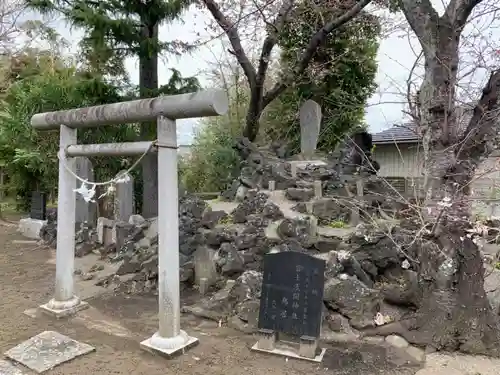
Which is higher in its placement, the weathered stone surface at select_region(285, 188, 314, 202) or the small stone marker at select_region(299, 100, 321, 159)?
the small stone marker at select_region(299, 100, 321, 159)

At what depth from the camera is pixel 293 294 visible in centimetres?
375

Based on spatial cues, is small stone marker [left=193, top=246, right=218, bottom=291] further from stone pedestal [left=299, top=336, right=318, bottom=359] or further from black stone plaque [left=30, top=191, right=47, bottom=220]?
black stone plaque [left=30, top=191, right=47, bottom=220]

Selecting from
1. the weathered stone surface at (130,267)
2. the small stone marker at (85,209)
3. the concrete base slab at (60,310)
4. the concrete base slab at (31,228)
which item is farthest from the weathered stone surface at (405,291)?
the concrete base slab at (31,228)

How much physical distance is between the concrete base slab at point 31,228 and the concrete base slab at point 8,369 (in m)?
6.90

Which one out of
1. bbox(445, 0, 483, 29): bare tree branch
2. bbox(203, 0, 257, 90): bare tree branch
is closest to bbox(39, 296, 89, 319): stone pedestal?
bbox(445, 0, 483, 29): bare tree branch

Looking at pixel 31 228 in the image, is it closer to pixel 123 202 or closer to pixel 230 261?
Answer: pixel 123 202

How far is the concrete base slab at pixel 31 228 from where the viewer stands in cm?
993

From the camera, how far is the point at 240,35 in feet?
32.3

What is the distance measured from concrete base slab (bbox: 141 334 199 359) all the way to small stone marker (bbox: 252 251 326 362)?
61 cm

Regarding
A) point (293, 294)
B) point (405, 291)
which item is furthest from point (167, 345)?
point (405, 291)

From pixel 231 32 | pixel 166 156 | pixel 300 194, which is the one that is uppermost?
pixel 231 32

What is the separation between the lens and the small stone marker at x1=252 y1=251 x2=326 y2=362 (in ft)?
11.9

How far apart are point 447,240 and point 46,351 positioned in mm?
3816

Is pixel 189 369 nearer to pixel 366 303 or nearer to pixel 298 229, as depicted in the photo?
pixel 366 303
